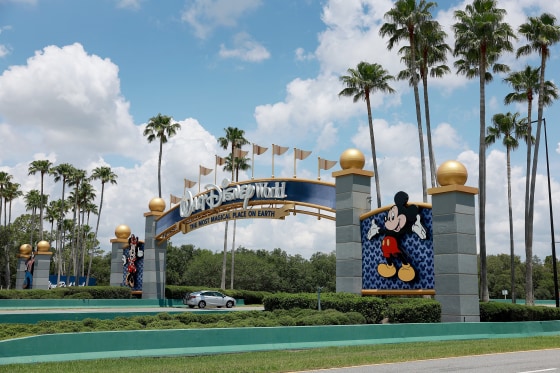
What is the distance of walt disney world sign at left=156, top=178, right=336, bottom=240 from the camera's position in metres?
28.8

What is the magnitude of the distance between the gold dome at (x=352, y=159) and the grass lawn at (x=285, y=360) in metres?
10.1

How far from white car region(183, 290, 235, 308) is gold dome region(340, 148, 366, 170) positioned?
702 inches

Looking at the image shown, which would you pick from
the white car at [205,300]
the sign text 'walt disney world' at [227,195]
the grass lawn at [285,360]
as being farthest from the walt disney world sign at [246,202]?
the grass lawn at [285,360]

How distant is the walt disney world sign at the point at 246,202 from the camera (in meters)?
28.8

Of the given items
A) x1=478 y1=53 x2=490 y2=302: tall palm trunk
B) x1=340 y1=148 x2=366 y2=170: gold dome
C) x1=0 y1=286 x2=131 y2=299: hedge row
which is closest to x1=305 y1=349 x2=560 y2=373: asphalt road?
x1=340 y1=148 x2=366 y2=170: gold dome

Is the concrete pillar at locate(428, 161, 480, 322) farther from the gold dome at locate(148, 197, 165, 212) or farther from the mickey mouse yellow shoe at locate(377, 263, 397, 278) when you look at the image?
the gold dome at locate(148, 197, 165, 212)

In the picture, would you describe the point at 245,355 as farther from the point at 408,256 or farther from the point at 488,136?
the point at 488,136

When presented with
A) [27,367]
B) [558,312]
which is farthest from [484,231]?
[27,367]

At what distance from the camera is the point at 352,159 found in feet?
86.2

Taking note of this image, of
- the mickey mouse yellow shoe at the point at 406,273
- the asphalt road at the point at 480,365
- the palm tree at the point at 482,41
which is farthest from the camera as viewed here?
the palm tree at the point at 482,41

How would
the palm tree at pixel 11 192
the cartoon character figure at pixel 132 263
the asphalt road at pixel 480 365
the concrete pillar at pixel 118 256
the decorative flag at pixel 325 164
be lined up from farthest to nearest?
the palm tree at pixel 11 192 → the concrete pillar at pixel 118 256 → the cartoon character figure at pixel 132 263 → the decorative flag at pixel 325 164 → the asphalt road at pixel 480 365

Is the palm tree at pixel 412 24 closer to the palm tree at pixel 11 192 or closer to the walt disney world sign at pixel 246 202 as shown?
the walt disney world sign at pixel 246 202

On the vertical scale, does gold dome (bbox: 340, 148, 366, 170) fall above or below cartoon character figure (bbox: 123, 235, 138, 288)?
above

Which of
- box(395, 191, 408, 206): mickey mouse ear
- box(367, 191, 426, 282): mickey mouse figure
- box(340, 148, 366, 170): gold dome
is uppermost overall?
box(340, 148, 366, 170): gold dome
